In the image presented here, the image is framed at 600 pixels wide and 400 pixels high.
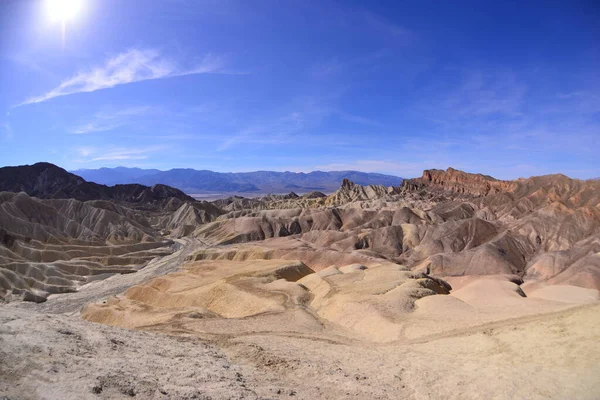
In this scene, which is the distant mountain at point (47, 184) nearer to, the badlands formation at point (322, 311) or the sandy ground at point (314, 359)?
the badlands formation at point (322, 311)

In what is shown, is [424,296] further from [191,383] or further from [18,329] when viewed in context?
[18,329]

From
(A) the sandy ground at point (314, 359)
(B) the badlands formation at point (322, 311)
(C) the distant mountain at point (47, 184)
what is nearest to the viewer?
(A) the sandy ground at point (314, 359)

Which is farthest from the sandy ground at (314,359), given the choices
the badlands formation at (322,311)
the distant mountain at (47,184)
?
the distant mountain at (47,184)

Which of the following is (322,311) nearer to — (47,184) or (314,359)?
(314,359)

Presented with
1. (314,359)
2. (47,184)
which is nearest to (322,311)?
(314,359)

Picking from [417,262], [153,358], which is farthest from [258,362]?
[417,262]
